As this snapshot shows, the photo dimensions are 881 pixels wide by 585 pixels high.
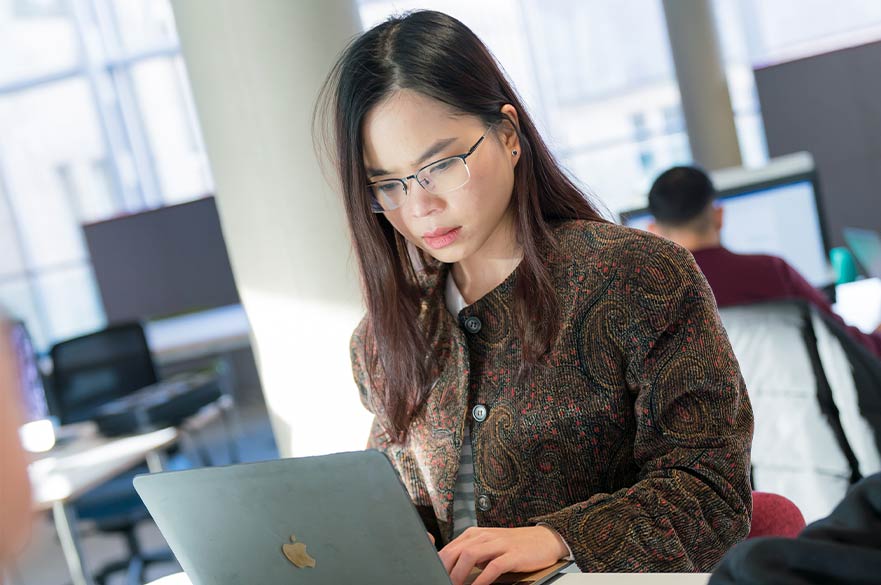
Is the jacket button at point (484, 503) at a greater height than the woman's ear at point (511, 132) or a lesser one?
lesser

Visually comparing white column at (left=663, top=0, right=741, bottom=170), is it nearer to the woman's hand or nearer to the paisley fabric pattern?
the paisley fabric pattern

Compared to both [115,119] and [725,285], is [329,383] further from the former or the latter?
[115,119]

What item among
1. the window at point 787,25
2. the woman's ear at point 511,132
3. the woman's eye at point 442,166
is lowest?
the woman's eye at point 442,166

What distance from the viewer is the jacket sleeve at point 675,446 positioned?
3.88 feet

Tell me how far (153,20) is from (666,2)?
4.58 metres

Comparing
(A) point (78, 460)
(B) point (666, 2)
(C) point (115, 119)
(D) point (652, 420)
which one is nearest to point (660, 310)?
(D) point (652, 420)

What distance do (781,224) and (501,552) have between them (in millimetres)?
2288

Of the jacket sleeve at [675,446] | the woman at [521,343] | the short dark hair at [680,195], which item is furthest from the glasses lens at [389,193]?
the short dark hair at [680,195]

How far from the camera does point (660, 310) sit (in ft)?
4.17

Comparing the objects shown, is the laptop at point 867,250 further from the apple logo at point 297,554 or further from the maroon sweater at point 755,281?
the apple logo at point 297,554

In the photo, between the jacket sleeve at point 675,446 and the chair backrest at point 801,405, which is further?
the chair backrest at point 801,405

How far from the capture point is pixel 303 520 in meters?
1.04

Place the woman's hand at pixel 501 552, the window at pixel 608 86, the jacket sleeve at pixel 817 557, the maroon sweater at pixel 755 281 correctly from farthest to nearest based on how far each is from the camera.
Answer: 1. the window at pixel 608 86
2. the maroon sweater at pixel 755 281
3. the woman's hand at pixel 501 552
4. the jacket sleeve at pixel 817 557

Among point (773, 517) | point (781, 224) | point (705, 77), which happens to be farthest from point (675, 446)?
point (705, 77)
